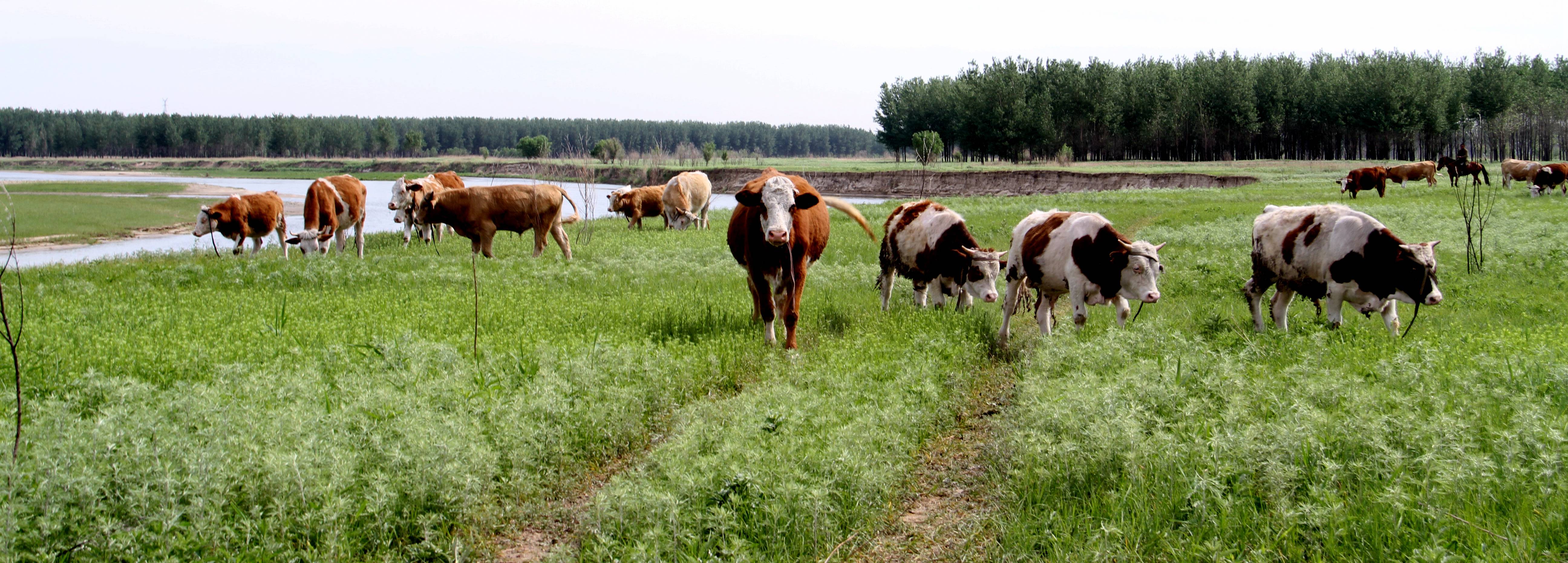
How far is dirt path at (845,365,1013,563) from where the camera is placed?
214 inches

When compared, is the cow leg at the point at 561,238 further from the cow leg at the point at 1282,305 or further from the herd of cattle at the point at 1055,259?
the cow leg at the point at 1282,305

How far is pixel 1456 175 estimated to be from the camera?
132 feet

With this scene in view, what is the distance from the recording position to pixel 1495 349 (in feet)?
27.2

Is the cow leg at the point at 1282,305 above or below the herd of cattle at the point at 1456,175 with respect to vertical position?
below

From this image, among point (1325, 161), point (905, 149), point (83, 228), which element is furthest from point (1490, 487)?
point (905, 149)

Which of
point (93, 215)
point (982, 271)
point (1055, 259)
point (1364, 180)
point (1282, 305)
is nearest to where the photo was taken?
point (1055, 259)

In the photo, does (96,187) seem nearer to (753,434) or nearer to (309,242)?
(309,242)

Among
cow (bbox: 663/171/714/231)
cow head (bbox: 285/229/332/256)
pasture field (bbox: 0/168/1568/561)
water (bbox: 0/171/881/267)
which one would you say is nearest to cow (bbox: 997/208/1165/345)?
pasture field (bbox: 0/168/1568/561)

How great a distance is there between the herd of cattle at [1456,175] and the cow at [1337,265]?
17626 millimetres

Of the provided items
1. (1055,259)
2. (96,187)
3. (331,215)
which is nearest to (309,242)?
(331,215)

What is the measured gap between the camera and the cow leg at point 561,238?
67.9 ft

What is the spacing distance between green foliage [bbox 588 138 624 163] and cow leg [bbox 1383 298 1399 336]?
73.3m

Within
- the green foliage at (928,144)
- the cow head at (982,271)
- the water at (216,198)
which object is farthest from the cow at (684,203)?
the green foliage at (928,144)

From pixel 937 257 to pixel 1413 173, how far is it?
46222mm
